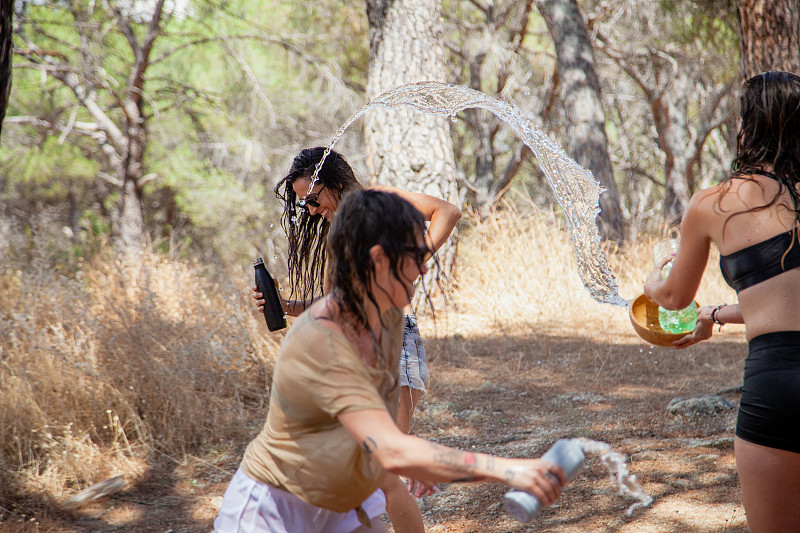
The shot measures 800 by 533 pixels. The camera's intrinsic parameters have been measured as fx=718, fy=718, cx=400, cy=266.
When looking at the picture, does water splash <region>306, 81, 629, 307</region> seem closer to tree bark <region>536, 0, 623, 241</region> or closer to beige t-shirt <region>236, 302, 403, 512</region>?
beige t-shirt <region>236, 302, 403, 512</region>

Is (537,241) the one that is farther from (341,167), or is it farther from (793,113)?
(793,113)

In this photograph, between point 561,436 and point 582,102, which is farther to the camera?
point 582,102

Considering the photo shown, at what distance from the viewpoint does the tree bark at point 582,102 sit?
10219 millimetres

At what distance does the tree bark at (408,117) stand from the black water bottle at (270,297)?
15.6 ft

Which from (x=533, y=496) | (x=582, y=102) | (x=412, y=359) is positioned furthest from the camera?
(x=582, y=102)

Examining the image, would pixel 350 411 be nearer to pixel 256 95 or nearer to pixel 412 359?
pixel 412 359

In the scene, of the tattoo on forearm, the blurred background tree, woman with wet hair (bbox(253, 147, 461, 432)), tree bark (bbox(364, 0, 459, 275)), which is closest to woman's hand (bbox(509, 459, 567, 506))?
the tattoo on forearm

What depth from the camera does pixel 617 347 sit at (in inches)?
261

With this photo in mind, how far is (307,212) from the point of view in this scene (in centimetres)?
293

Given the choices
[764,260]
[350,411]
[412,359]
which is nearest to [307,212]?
[412,359]

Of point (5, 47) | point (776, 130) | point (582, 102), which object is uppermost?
point (582, 102)

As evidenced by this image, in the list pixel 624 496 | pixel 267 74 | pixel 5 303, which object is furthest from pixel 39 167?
pixel 624 496

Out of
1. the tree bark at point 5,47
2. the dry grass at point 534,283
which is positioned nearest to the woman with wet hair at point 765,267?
the tree bark at point 5,47

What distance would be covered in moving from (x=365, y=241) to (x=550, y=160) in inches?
136
